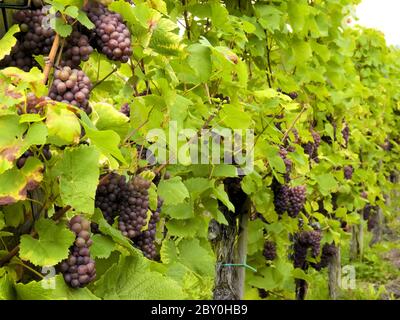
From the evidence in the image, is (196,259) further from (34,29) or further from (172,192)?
(34,29)

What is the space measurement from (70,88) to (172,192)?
80 cm

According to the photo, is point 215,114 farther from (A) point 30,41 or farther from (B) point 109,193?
(A) point 30,41

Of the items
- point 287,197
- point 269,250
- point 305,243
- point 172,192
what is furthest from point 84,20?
point 305,243

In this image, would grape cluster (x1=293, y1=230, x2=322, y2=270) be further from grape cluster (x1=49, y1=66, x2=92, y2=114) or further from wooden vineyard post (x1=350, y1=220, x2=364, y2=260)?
wooden vineyard post (x1=350, y1=220, x2=364, y2=260)

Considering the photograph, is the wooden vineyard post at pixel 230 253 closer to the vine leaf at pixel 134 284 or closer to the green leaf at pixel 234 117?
the green leaf at pixel 234 117

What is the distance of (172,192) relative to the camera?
2.21 m

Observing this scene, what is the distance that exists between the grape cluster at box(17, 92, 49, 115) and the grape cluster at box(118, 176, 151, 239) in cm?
51

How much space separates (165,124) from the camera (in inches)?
87.0

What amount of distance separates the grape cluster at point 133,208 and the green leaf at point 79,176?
0.41m

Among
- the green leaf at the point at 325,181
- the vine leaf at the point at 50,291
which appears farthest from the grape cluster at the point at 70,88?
the green leaf at the point at 325,181
